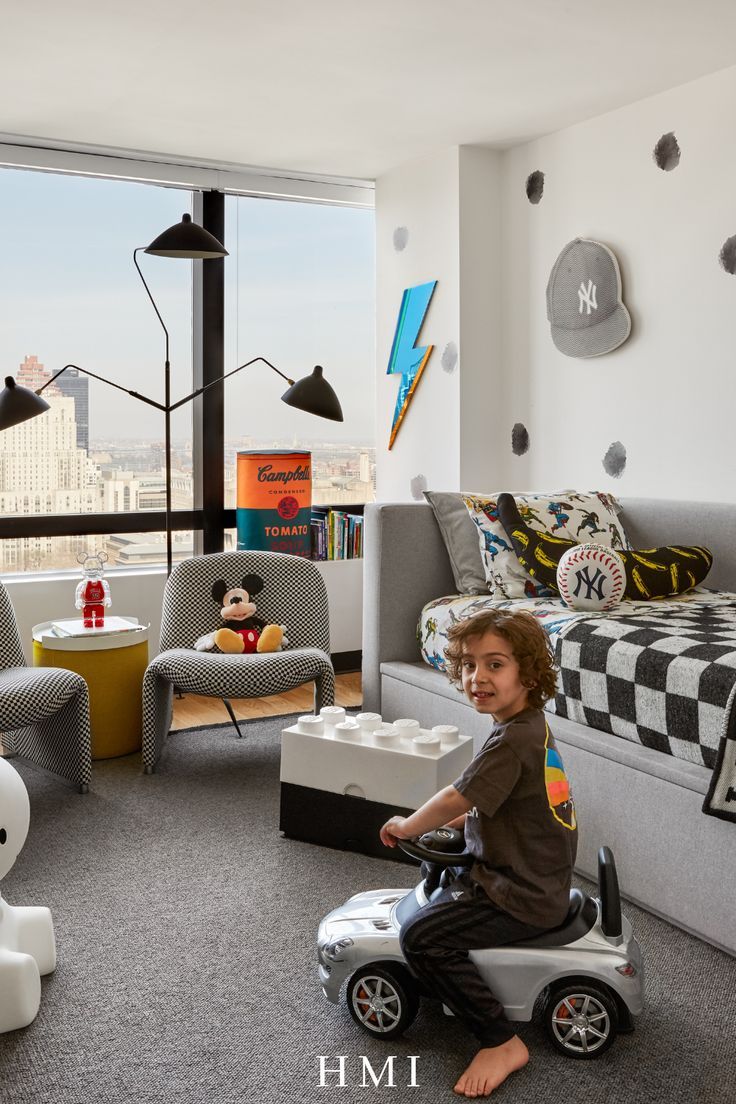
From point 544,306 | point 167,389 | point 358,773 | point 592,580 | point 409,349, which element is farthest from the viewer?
point 409,349

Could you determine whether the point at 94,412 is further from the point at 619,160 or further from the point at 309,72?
the point at 619,160

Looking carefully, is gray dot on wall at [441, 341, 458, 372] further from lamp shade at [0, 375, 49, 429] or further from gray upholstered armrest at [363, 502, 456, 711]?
lamp shade at [0, 375, 49, 429]

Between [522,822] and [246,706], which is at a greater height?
[522,822]

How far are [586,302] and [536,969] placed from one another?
2.94 m

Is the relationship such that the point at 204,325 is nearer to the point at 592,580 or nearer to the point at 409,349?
the point at 409,349

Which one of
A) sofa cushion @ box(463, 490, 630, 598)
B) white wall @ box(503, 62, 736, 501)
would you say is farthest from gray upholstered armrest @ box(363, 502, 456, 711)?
white wall @ box(503, 62, 736, 501)

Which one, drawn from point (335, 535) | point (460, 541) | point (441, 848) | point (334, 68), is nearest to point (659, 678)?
point (441, 848)

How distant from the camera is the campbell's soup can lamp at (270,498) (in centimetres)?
445

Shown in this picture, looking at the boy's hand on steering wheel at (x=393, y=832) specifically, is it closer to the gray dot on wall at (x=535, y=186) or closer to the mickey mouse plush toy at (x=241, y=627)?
the mickey mouse plush toy at (x=241, y=627)

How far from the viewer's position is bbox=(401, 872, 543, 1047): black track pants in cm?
172

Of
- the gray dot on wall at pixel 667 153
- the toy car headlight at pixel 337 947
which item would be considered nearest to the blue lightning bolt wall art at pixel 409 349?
the gray dot on wall at pixel 667 153

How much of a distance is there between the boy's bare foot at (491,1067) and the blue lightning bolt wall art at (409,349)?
341 cm

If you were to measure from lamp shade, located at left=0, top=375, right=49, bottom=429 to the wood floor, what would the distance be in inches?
51.1

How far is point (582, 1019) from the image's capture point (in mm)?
1753
